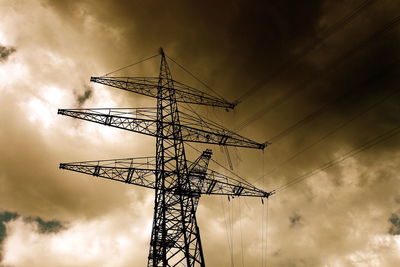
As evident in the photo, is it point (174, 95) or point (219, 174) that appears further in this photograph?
point (174, 95)

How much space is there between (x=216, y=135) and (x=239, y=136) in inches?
78.6

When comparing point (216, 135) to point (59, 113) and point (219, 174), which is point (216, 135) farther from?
point (59, 113)

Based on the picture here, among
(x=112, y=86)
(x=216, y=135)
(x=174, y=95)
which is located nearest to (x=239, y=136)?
(x=216, y=135)

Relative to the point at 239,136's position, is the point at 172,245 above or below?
below

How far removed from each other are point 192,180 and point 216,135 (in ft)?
12.0

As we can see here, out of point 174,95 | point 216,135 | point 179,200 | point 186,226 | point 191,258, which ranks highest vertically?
point 174,95

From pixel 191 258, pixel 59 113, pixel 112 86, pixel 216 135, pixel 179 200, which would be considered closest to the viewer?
pixel 191 258

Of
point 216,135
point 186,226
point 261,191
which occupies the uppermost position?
point 216,135

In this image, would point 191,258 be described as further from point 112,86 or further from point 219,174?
point 112,86

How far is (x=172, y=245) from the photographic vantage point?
16016 mm

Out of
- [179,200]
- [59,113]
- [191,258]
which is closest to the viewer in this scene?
[191,258]

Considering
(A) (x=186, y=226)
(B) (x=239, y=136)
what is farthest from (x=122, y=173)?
(B) (x=239, y=136)

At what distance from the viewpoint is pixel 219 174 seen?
19844 mm

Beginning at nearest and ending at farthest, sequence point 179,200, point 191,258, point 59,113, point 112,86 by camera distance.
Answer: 1. point 191,258
2. point 179,200
3. point 59,113
4. point 112,86
